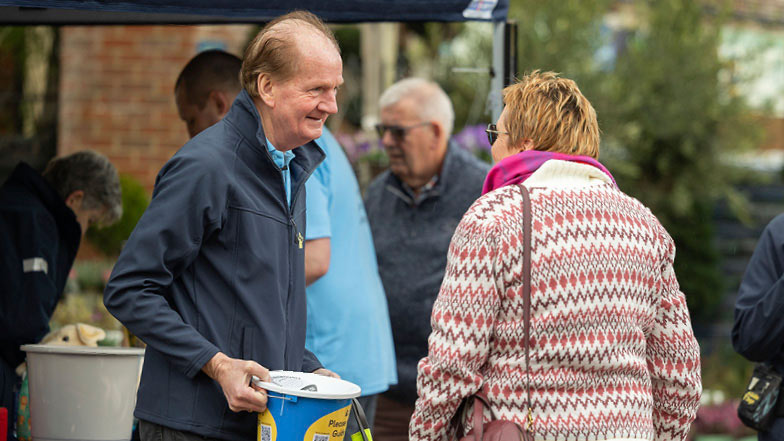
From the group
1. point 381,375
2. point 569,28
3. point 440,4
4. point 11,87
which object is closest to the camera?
point 440,4

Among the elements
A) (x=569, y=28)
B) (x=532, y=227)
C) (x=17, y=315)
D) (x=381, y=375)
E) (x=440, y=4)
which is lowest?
(x=381, y=375)

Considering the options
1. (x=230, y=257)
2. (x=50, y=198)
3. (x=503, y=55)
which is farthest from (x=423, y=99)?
(x=230, y=257)

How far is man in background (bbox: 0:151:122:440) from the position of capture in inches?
141

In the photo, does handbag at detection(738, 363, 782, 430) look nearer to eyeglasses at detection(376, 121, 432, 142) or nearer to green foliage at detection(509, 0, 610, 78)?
eyeglasses at detection(376, 121, 432, 142)

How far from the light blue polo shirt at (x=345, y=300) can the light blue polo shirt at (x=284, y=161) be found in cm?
96

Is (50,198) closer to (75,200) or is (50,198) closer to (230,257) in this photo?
(75,200)

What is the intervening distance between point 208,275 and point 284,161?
41 cm

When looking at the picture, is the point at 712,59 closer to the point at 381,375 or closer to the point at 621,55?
the point at 621,55

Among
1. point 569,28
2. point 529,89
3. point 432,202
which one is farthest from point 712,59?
point 529,89

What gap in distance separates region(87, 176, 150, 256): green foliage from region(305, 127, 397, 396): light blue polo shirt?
309 cm

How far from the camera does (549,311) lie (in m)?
2.37

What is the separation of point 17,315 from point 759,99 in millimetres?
9083

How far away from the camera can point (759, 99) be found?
35.2 feet

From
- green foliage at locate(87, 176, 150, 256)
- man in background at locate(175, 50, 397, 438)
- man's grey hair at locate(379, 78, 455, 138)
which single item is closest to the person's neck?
man in background at locate(175, 50, 397, 438)
